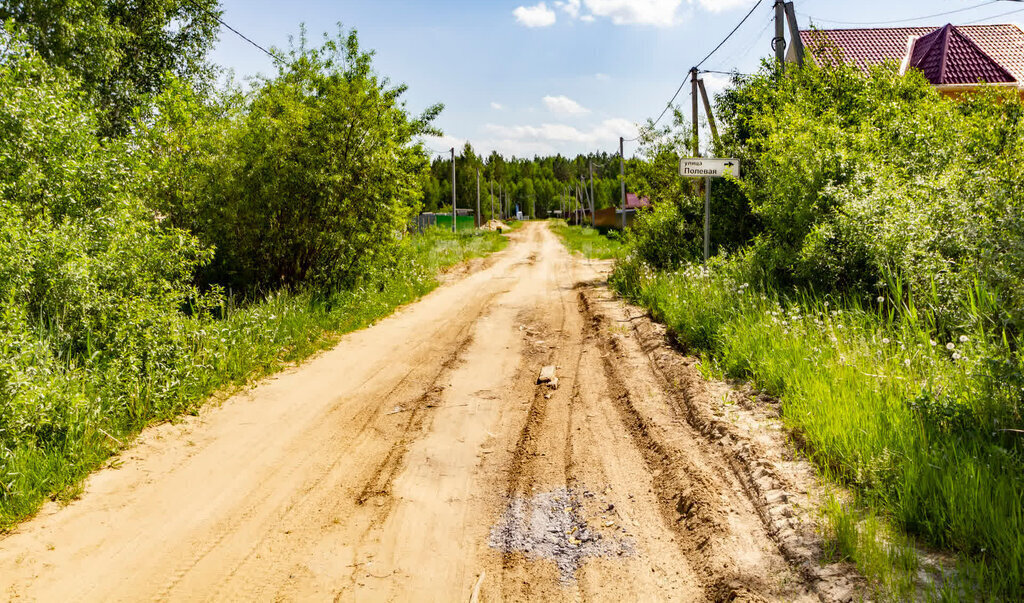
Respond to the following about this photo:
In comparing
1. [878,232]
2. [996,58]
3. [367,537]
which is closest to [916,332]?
[878,232]

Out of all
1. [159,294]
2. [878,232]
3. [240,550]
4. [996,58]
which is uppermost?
[996,58]

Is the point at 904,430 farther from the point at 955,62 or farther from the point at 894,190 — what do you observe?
the point at 955,62

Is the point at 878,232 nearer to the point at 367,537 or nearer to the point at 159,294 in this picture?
the point at 367,537

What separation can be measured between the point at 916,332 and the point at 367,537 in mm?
5087

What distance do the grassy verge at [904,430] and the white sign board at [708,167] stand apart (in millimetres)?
4160

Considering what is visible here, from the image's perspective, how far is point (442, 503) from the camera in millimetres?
4379

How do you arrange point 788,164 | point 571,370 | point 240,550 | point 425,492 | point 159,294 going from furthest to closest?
1. point 788,164
2. point 571,370
3. point 159,294
4. point 425,492
5. point 240,550

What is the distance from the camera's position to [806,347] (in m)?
6.09

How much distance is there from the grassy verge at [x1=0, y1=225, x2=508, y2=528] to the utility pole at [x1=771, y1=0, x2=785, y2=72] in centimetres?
1075

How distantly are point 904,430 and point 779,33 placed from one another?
41.1 ft

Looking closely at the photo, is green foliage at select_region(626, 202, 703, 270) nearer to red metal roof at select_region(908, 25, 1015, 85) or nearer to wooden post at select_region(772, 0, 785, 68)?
wooden post at select_region(772, 0, 785, 68)

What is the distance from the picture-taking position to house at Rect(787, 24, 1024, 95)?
22.1 meters

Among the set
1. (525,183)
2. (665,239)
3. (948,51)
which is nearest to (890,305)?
(665,239)

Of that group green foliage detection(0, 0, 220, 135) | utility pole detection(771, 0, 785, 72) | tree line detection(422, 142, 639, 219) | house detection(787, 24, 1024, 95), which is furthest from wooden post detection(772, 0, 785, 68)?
tree line detection(422, 142, 639, 219)
